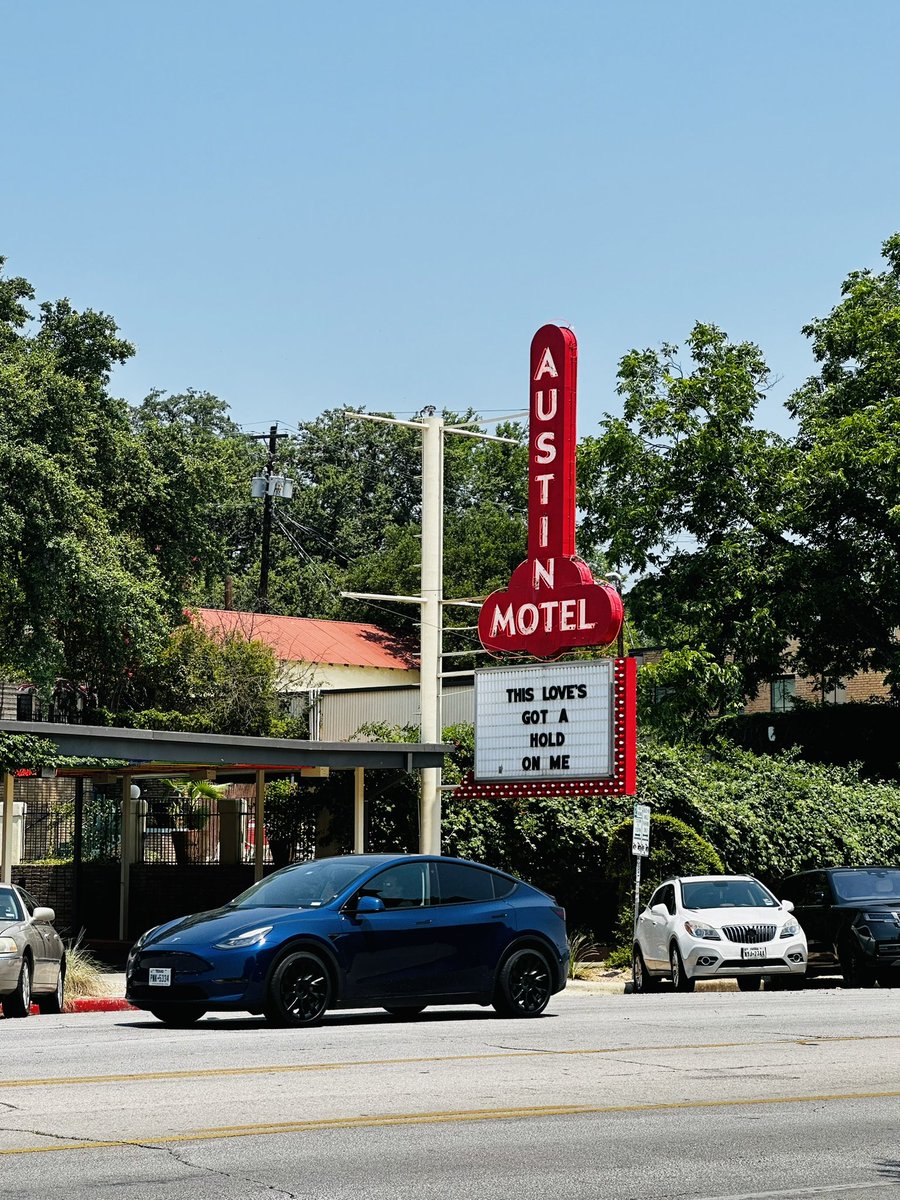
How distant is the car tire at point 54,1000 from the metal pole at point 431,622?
27.7 feet

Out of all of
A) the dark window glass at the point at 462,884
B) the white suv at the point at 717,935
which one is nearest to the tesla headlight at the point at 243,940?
the dark window glass at the point at 462,884

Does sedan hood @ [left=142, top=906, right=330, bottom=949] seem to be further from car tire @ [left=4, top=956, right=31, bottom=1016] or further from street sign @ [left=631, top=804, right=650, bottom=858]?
street sign @ [left=631, top=804, right=650, bottom=858]

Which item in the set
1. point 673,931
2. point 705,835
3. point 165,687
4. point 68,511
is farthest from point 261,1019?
point 165,687

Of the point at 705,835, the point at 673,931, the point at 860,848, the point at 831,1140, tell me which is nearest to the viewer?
the point at 831,1140

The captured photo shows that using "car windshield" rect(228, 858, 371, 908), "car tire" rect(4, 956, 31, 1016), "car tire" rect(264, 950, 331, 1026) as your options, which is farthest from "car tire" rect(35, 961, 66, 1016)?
"car tire" rect(264, 950, 331, 1026)

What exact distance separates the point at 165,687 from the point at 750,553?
718 inches

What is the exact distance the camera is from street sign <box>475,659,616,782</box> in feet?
84.8

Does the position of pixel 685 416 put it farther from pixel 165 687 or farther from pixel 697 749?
pixel 165 687

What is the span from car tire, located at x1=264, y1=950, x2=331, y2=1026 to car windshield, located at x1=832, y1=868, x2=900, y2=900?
1184cm

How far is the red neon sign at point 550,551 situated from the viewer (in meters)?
27.1

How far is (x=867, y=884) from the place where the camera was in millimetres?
25078

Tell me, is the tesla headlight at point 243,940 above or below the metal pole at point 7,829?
below

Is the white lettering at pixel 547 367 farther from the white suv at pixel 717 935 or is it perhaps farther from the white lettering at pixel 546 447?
the white suv at pixel 717 935

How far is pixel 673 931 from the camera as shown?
22.8 meters
